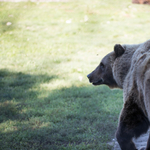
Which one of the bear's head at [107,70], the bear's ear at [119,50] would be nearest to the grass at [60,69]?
the bear's head at [107,70]

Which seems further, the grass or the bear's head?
the grass

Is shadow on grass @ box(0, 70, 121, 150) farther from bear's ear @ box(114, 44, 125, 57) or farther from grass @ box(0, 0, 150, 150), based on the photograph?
bear's ear @ box(114, 44, 125, 57)

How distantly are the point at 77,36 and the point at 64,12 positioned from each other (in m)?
2.80

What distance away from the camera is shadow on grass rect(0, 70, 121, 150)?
3.45 meters

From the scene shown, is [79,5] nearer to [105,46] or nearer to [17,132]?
[105,46]

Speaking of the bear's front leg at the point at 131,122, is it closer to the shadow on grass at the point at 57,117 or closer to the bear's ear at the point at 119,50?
the shadow on grass at the point at 57,117

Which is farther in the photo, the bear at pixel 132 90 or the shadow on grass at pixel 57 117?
the shadow on grass at pixel 57 117

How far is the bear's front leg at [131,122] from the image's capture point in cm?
264

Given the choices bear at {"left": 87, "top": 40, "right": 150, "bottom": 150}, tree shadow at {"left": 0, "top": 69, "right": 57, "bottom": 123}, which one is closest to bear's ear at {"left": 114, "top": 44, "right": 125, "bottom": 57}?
bear at {"left": 87, "top": 40, "right": 150, "bottom": 150}

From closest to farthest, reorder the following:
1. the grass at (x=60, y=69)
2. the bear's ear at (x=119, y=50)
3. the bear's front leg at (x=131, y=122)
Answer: the bear's front leg at (x=131, y=122)
the bear's ear at (x=119, y=50)
the grass at (x=60, y=69)

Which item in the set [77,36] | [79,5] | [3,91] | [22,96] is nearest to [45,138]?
[22,96]

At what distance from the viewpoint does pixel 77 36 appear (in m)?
9.71

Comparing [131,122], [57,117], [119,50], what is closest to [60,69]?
[57,117]

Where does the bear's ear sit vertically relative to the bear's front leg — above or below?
above
